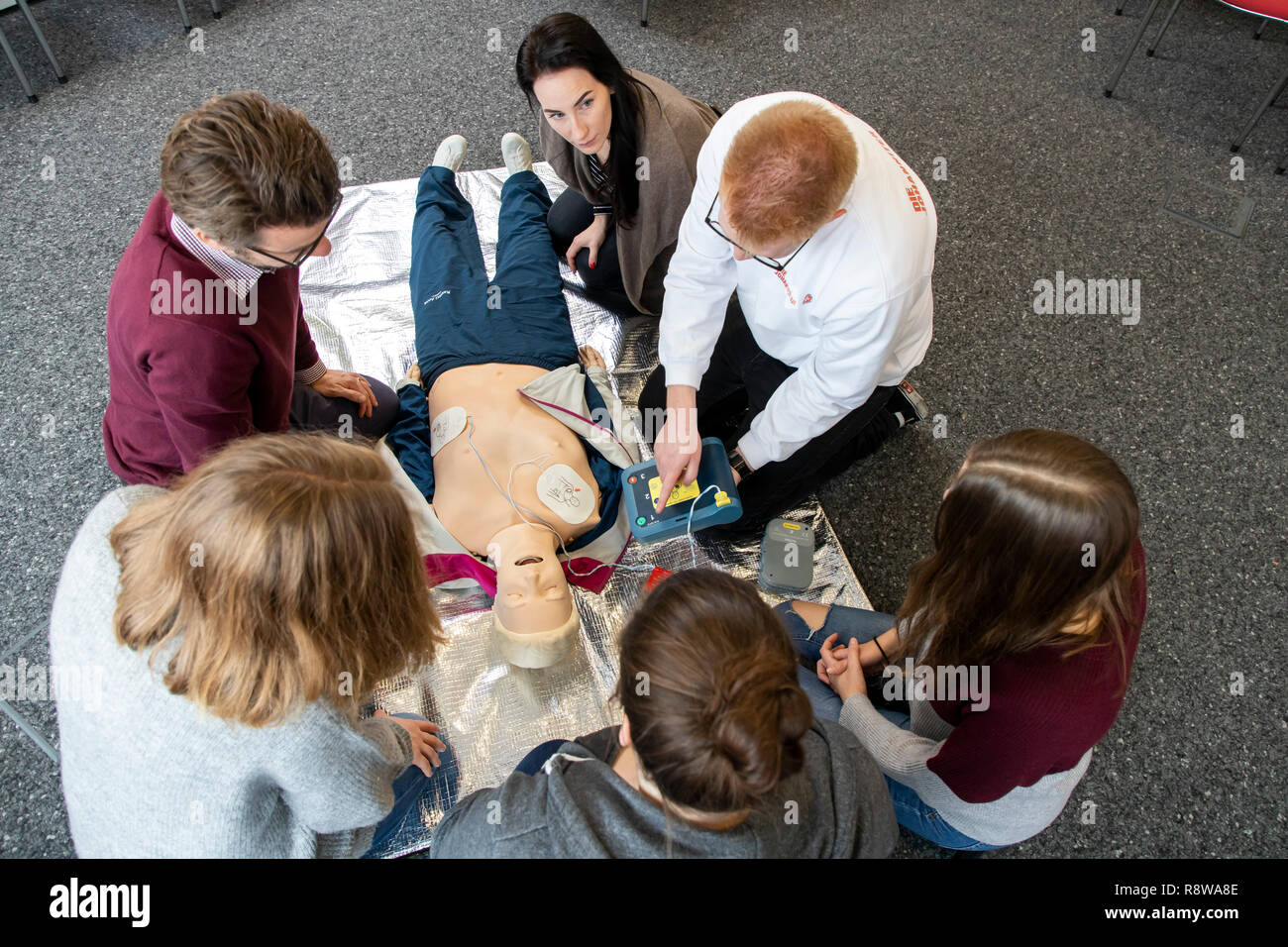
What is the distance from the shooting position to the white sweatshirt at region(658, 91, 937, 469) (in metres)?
1.44

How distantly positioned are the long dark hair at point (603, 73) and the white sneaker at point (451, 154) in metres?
0.56

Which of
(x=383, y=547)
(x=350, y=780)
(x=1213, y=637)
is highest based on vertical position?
(x=383, y=547)

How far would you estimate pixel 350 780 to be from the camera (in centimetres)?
110

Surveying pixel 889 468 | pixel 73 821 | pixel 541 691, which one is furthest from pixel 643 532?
pixel 73 821

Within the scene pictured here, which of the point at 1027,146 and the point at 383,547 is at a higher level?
the point at 1027,146

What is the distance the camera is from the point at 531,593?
5.27 ft

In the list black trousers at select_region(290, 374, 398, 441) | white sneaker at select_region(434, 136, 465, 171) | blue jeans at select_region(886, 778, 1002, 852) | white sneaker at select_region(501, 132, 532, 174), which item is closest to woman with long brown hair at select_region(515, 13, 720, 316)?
white sneaker at select_region(501, 132, 532, 174)

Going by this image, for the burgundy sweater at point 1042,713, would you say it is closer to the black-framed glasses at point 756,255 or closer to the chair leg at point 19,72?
the black-framed glasses at point 756,255

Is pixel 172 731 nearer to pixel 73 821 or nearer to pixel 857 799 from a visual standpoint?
pixel 73 821

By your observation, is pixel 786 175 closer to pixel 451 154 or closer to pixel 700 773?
pixel 700 773

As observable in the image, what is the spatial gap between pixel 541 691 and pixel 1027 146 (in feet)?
9.02

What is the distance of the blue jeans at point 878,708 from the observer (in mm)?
1495

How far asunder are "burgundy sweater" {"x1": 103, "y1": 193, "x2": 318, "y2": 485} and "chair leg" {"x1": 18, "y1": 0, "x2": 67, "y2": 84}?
2.11 meters
